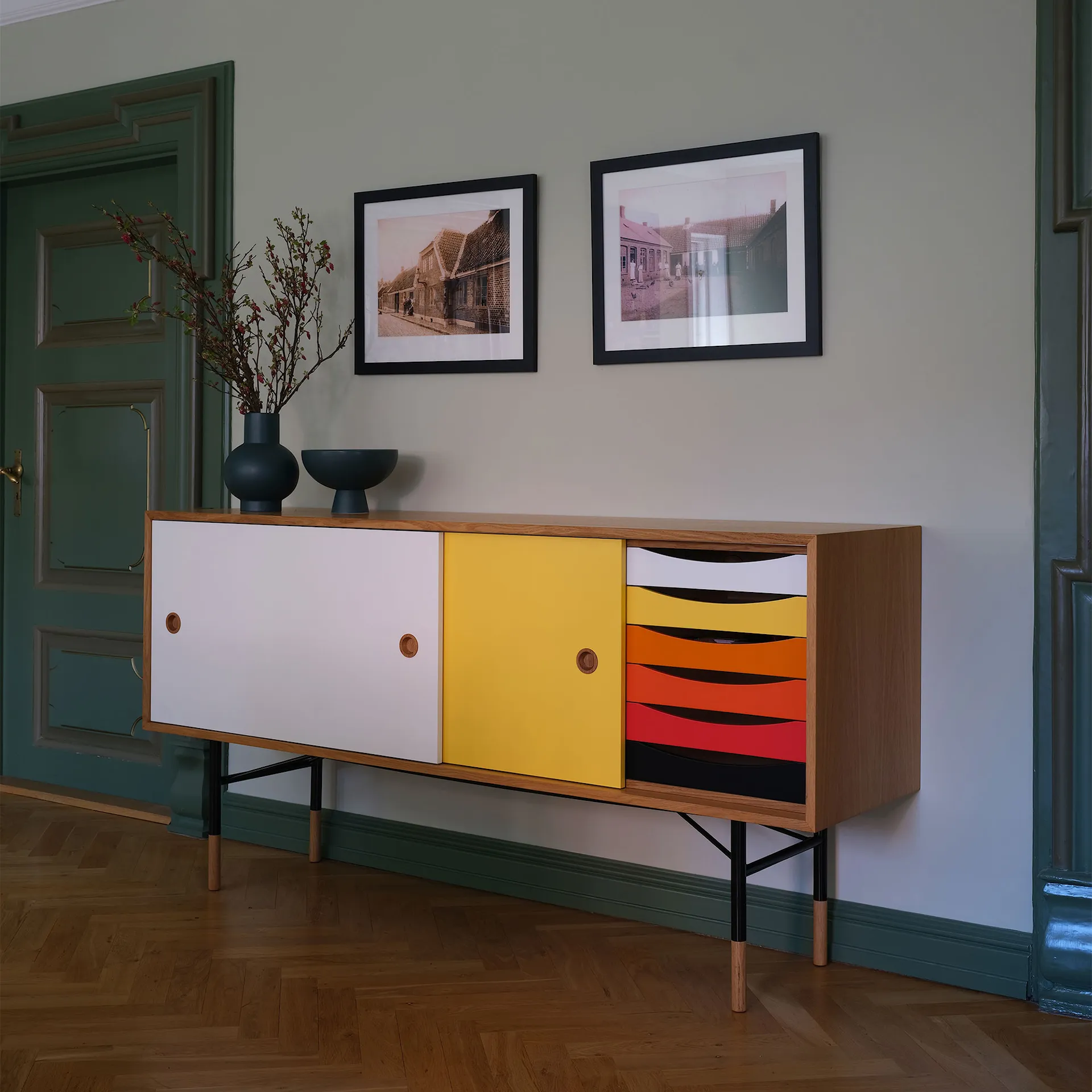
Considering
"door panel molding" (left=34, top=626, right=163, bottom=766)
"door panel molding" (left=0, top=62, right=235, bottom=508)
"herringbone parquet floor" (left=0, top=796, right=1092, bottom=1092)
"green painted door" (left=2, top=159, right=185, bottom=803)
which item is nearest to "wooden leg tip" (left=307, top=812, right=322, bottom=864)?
"herringbone parquet floor" (left=0, top=796, right=1092, bottom=1092)

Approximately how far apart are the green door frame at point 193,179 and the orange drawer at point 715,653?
5.81 ft

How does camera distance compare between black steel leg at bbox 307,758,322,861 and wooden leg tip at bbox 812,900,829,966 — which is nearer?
wooden leg tip at bbox 812,900,829,966

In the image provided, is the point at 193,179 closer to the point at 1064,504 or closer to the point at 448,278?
the point at 448,278

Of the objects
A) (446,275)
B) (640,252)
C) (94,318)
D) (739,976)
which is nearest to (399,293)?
(446,275)

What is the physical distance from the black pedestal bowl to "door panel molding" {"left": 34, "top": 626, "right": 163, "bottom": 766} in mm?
1228

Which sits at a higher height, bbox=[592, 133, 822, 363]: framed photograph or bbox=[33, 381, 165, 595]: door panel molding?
bbox=[592, 133, 822, 363]: framed photograph

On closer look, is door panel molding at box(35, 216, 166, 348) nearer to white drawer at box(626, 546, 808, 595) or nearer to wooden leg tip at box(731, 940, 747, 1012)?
white drawer at box(626, 546, 808, 595)

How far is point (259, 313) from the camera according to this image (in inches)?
137

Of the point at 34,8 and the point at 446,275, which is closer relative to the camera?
the point at 446,275

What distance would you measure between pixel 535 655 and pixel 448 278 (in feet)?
3.98

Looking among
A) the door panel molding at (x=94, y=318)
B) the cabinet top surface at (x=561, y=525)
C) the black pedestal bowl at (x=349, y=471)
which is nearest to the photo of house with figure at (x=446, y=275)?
the black pedestal bowl at (x=349, y=471)

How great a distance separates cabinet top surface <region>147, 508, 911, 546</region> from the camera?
2.37 metres

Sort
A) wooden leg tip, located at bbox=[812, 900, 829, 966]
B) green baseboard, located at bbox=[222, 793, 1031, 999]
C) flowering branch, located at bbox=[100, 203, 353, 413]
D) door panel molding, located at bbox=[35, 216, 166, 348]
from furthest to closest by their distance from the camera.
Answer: door panel molding, located at bbox=[35, 216, 166, 348] < flowering branch, located at bbox=[100, 203, 353, 413] < wooden leg tip, located at bbox=[812, 900, 829, 966] < green baseboard, located at bbox=[222, 793, 1031, 999]

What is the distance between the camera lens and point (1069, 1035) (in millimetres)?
2379
